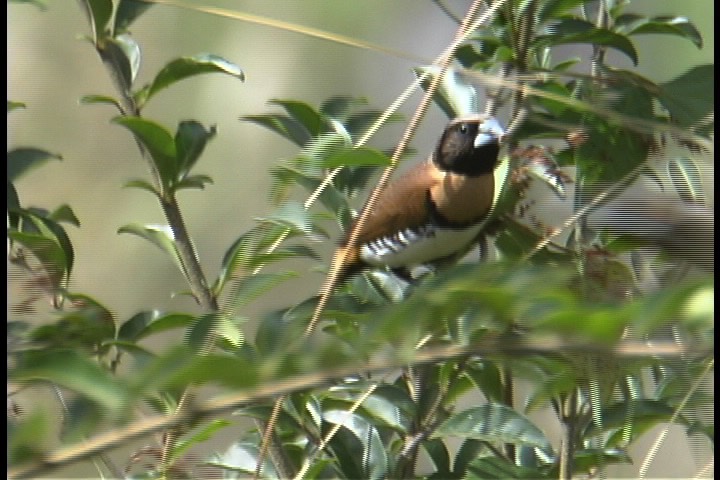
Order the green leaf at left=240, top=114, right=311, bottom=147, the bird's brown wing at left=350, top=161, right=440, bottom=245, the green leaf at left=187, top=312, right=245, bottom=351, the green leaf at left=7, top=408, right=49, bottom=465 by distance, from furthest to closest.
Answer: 1. the bird's brown wing at left=350, top=161, right=440, bottom=245
2. the green leaf at left=240, top=114, right=311, bottom=147
3. the green leaf at left=187, top=312, right=245, bottom=351
4. the green leaf at left=7, top=408, right=49, bottom=465

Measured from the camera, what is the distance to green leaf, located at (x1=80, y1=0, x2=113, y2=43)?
1.35 metres

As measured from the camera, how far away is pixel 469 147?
198cm

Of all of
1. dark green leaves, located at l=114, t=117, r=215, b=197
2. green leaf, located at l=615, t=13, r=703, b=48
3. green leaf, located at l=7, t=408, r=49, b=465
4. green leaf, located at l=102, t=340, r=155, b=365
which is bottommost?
green leaf, located at l=102, t=340, r=155, b=365

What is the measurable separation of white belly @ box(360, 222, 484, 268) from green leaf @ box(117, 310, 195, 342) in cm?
42

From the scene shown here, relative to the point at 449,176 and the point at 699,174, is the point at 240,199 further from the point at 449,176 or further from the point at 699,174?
the point at 699,174

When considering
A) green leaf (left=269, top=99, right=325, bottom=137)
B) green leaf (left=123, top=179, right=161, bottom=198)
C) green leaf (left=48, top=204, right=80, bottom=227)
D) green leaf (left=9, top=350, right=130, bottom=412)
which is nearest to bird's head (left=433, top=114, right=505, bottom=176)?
green leaf (left=269, top=99, right=325, bottom=137)

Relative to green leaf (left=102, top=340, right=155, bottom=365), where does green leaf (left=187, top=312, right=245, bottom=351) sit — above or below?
above

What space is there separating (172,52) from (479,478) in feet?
5.24

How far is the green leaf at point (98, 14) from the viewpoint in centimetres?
135

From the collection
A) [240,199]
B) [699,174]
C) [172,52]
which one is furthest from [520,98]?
[172,52]

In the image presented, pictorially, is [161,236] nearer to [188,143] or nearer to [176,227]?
[176,227]

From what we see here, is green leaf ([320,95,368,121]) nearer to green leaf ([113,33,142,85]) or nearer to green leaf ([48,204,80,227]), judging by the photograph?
green leaf ([113,33,142,85])

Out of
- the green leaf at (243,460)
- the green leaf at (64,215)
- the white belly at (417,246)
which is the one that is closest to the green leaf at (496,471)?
the green leaf at (243,460)

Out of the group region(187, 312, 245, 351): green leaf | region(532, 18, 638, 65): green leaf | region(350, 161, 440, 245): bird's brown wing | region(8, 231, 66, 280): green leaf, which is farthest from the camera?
region(350, 161, 440, 245): bird's brown wing
